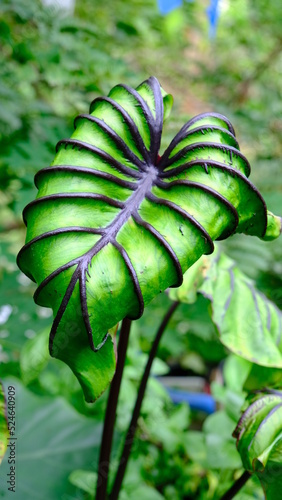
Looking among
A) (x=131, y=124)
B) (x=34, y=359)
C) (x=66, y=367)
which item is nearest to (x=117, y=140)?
(x=131, y=124)

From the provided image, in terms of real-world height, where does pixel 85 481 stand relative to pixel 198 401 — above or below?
above

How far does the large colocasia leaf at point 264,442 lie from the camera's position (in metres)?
0.41

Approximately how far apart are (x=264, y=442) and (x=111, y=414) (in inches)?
6.9

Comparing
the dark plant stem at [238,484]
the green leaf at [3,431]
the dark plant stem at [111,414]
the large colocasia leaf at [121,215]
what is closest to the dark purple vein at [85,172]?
the large colocasia leaf at [121,215]

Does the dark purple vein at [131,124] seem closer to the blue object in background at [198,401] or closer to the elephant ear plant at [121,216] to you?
the elephant ear plant at [121,216]

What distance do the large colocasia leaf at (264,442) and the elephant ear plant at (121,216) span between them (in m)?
0.17

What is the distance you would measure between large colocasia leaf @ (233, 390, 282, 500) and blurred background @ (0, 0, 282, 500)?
0.08 m

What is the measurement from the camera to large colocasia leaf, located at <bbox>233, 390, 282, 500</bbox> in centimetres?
41

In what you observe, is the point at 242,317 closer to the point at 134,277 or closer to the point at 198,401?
the point at 134,277

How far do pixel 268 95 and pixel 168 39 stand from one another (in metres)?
0.59

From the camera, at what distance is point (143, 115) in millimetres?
404

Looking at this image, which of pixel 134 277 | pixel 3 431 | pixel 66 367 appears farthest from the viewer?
pixel 66 367

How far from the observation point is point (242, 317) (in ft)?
1.64

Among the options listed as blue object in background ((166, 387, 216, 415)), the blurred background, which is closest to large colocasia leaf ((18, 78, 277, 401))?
the blurred background
